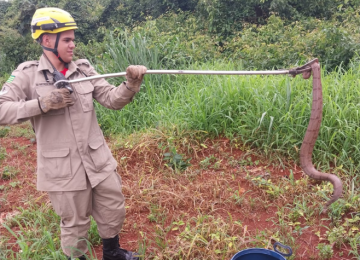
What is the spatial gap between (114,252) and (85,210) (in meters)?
0.48

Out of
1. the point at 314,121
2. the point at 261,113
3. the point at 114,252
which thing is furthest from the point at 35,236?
the point at 261,113

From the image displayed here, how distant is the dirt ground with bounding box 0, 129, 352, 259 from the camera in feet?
8.87

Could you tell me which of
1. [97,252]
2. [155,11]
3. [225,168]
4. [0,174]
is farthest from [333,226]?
[155,11]

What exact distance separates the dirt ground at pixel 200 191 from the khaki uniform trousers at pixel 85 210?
45cm

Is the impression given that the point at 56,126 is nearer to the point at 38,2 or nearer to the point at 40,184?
the point at 40,184

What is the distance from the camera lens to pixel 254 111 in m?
3.76

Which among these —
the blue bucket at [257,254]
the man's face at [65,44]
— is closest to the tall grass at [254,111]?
the blue bucket at [257,254]

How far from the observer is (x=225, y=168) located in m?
3.48

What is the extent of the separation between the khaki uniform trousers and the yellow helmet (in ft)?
3.31

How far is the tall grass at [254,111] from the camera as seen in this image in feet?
10.9

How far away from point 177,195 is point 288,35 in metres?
4.86

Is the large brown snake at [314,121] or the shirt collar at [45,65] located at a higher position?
the shirt collar at [45,65]

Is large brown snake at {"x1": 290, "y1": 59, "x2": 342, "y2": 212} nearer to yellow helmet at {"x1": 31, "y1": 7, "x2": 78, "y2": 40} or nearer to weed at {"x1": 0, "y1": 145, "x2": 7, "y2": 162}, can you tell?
yellow helmet at {"x1": 31, "y1": 7, "x2": 78, "y2": 40}

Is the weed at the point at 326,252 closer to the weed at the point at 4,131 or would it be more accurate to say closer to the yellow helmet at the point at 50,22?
the yellow helmet at the point at 50,22
